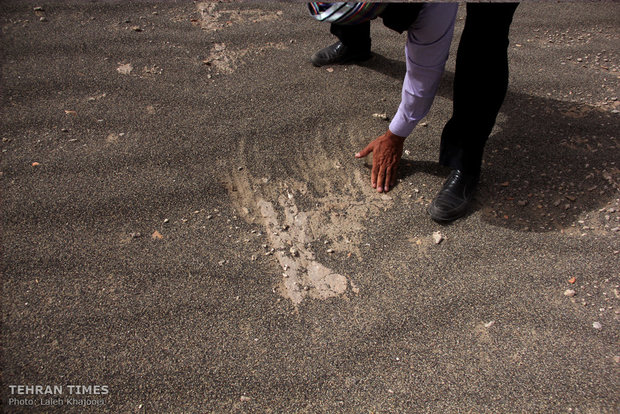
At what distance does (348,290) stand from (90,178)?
1.22m

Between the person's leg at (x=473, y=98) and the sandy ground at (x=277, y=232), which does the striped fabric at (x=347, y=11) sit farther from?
the sandy ground at (x=277, y=232)

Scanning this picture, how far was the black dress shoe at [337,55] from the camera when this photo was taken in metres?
2.41

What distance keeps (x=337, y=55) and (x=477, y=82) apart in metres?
1.07

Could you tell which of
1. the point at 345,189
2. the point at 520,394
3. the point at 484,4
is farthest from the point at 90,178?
the point at 520,394

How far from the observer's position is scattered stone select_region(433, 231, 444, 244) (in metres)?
1.68

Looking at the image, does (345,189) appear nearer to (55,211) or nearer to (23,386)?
(55,211)

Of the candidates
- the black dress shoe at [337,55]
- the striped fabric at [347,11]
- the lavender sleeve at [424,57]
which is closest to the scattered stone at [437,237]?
the lavender sleeve at [424,57]

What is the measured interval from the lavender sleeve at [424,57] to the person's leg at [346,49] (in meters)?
0.85

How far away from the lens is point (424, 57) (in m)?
1.49

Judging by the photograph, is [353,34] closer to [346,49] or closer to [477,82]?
[346,49]

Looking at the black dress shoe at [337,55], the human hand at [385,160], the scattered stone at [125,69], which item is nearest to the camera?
the human hand at [385,160]

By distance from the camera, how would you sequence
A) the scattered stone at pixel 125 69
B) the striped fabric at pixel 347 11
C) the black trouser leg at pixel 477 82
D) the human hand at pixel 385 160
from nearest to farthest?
the striped fabric at pixel 347 11
the black trouser leg at pixel 477 82
the human hand at pixel 385 160
the scattered stone at pixel 125 69

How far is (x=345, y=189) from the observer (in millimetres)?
1889

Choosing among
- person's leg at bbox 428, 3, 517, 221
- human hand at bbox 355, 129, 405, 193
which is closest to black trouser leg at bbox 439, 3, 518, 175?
person's leg at bbox 428, 3, 517, 221
